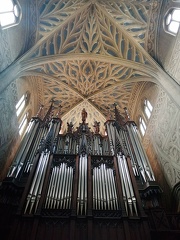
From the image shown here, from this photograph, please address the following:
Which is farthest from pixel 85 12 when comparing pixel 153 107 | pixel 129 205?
pixel 129 205

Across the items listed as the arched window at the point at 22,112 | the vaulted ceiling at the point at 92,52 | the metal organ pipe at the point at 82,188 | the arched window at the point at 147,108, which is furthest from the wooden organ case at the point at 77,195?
the vaulted ceiling at the point at 92,52

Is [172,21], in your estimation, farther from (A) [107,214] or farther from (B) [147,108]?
(A) [107,214]

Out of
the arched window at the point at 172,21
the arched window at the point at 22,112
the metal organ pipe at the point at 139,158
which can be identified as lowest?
the metal organ pipe at the point at 139,158

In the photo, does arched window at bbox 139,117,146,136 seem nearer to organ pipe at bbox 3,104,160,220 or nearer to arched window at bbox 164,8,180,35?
organ pipe at bbox 3,104,160,220

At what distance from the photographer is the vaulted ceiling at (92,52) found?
1120 cm

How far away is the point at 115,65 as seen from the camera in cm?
1335

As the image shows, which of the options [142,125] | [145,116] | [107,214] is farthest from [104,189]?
[142,125]

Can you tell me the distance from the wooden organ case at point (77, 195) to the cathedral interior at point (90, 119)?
0.04m

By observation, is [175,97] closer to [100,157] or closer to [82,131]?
[100,157]

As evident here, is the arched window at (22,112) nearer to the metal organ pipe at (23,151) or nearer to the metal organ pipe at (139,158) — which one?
the metal organ pipe at (23,151)

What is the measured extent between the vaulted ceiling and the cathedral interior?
66mm

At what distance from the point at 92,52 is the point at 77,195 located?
10007 mm

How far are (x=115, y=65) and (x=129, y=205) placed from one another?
997 cm

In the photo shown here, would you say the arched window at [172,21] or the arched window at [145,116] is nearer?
the arched window at [172,21]
